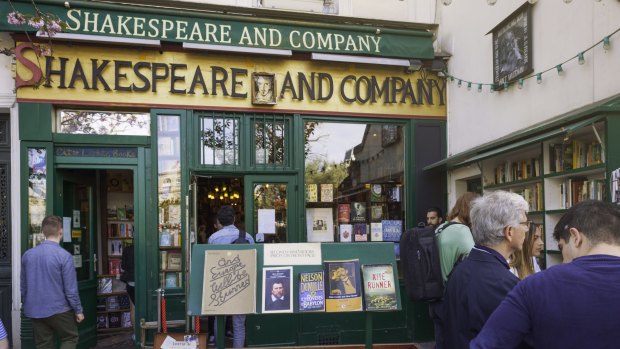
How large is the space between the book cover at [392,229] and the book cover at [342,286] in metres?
2.75

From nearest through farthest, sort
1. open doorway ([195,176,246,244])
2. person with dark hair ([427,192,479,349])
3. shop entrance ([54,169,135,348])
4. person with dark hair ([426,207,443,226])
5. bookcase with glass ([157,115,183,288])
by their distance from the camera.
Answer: person with dark hair ([427,192,479,349]), bookcase with glass ([157,115,183,288]), shop entrance ([54,169,135,348]), person with dark hair ([426,207,443,226]), open doorway ([195,176,246,244])

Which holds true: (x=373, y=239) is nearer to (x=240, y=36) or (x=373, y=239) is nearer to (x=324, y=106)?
(x=324, y=106)

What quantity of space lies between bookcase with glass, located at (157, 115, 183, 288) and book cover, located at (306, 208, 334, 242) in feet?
6.03

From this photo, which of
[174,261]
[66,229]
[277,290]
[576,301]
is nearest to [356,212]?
[174,261]

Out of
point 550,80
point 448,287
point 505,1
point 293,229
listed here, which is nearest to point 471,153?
point 550,80

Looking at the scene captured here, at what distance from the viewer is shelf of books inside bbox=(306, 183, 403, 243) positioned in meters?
7.20

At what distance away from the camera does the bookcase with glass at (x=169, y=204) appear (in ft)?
21.7

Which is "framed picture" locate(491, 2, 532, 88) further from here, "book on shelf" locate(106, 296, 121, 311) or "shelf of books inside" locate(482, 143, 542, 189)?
"book on shelf" locate(106, 296, 121, 311)

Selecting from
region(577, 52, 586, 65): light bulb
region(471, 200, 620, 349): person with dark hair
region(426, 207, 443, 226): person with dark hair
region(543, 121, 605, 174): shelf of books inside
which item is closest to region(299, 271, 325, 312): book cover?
region(543, 121, 605, 174): shelf of books inside

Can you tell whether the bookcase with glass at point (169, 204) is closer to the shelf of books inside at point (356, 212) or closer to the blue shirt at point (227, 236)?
Answer: the blue shirt at point (227, 236)

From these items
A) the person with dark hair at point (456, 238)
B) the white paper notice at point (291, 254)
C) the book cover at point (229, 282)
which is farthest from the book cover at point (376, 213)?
the book cover at point (229, 282)

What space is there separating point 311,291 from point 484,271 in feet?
8.35

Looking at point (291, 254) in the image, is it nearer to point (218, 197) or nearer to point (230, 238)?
point (230, 238)

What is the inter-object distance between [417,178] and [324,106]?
1.80 meters
